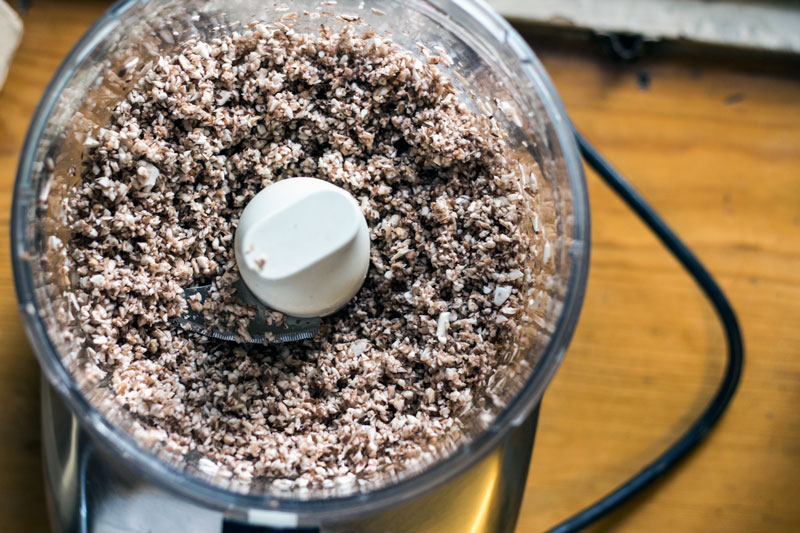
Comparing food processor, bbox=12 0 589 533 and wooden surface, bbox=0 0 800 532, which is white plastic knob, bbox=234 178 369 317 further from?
wooden surface, bbox=0 0 800 532

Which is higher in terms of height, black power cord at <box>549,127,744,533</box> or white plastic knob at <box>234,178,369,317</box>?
white plastic knob at <box>234,178,369,317</box>

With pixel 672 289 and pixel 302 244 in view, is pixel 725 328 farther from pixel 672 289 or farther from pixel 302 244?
pixel 302 244

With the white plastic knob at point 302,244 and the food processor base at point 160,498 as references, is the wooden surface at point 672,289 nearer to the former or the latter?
the food processor base at point 160,498

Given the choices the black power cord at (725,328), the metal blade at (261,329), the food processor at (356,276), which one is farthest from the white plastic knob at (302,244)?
the black power cord at (725,328)

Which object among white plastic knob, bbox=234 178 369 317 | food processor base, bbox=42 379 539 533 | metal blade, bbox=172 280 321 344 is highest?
white plastic knob, bbox=234 178 369 317

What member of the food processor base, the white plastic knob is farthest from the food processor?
the white plastic knob

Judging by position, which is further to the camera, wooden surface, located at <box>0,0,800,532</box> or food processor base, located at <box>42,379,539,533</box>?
wooden surface, located at <box>0,0,800,532</box>
